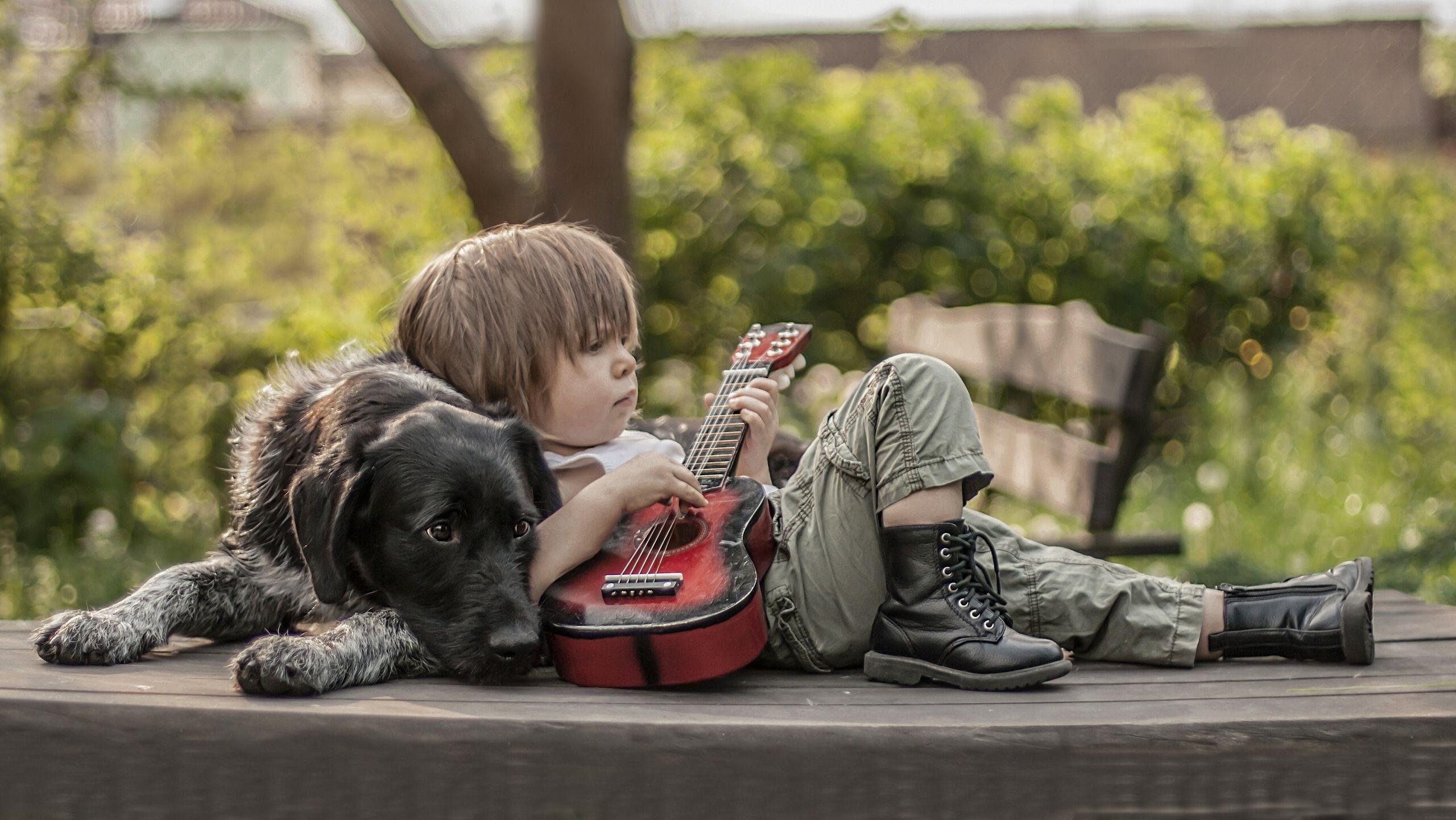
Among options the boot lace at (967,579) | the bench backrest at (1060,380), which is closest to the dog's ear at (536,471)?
the boot lace at (967,579)

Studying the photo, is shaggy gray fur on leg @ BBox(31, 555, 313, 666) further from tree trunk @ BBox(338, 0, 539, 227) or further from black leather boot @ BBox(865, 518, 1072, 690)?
tree trunk @ BBox(338, 0, 539, 227)

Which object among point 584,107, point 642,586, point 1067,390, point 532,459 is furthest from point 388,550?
point 584,107

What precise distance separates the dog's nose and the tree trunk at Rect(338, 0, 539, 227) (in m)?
3.20

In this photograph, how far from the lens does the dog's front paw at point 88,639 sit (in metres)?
2.60

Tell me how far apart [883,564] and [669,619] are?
53 cm

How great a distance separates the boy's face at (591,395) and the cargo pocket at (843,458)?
538mm

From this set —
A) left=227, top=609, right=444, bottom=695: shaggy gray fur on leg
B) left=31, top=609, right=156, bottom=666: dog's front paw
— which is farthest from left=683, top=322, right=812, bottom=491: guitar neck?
left=31, top=609, right=156, bottom=666: dog's front paw

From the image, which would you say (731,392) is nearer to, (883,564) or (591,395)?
(591,395)

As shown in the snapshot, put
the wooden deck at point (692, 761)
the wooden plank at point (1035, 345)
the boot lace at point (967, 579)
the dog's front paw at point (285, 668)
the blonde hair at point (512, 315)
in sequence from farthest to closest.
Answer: the wooden plank at point (1035, 345) < the blonde hair at point (512, 315) < the boot lace at point (967, 579) < the dog's front paw at point (285, 668) < the wooden deck at point (692, 761)

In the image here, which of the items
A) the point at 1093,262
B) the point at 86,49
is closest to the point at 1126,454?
the point at 1093,262

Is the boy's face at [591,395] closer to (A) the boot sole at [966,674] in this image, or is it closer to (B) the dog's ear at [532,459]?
(B) the dog's ear at [532,459]

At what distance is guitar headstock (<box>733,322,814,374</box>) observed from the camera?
337cm

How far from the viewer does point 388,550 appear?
8.26ft

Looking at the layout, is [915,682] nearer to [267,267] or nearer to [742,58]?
[742,58]
